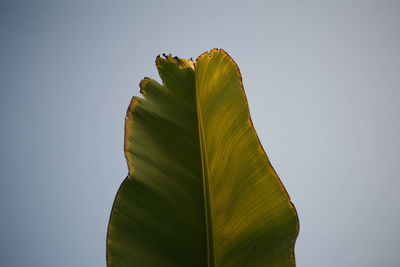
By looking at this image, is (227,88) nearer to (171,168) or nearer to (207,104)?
(207,104)

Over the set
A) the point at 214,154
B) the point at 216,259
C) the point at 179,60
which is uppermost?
the point at 179,60

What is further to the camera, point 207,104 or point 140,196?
point 207,104

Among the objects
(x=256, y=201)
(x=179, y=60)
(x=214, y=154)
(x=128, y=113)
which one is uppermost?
(x=179, y=60)

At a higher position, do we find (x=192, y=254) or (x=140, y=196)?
(x=140, y=196)

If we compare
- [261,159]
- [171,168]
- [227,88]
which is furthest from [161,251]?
[227,88]

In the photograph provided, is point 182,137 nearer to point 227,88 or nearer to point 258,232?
point 227,88

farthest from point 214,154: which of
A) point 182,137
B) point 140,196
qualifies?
point 140,196
